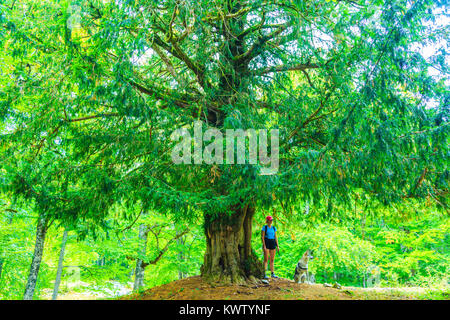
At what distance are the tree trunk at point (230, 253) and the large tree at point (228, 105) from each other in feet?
0.10

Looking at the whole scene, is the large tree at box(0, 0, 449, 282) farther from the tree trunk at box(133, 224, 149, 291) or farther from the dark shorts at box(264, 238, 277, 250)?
the tree trunk at box(133, 224, 149, 291)

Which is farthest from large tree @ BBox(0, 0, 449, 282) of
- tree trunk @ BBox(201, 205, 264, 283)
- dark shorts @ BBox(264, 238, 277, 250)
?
dark shorts @ BBox(264, 238, 277, 250)

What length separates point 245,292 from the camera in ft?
18.0

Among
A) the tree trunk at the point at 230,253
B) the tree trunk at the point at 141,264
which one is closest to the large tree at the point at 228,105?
the tree trunk at the point at 230,253

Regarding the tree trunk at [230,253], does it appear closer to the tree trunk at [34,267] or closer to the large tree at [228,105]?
the large tree at [228,105]

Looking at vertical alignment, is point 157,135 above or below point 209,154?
above

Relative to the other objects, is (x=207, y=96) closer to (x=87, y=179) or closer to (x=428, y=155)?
(x=87, y=179)

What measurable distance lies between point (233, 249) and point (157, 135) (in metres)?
3.00

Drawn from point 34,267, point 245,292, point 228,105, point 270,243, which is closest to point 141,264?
point 34,267

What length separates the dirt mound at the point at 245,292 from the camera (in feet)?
17.6

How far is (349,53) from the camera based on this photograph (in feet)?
13.8

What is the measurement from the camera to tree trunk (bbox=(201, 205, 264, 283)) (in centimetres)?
618

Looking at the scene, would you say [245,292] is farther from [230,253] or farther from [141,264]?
[141,264]
